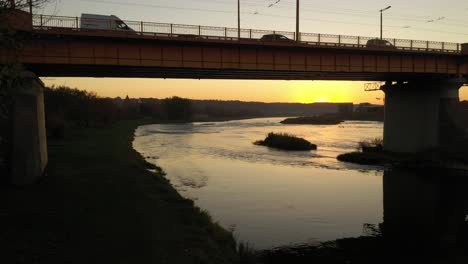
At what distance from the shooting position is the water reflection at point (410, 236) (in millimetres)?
17047

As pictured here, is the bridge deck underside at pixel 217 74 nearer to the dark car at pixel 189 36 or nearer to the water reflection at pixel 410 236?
the dark car at pixel 189 36

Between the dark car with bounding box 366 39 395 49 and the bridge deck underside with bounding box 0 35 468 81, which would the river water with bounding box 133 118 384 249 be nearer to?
the bridge deck underside with bounding box 0 35 468 81

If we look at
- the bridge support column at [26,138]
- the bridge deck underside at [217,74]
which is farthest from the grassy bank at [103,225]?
the bridge deck underside at [217,74]

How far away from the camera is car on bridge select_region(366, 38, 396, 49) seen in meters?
40.1

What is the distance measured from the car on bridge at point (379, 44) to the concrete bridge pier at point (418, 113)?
8.40 meters

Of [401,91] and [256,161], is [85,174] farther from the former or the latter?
[401,91]

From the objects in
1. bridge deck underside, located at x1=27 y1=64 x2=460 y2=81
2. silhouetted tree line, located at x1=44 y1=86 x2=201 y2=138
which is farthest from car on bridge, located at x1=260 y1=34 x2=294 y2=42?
silhouetted tree line, located at x1=44 y1=86 x2=201 y2=138

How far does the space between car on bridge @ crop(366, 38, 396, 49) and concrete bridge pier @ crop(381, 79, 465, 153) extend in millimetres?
8402

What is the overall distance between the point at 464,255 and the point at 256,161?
29.2 metres

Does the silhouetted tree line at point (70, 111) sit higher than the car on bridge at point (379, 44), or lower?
lower

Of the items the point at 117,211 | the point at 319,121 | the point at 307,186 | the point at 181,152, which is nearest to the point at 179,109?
the point at 319,121

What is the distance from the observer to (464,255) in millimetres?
17875

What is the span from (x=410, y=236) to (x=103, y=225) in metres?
14.5

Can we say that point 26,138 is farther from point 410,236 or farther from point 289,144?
point 289,144
